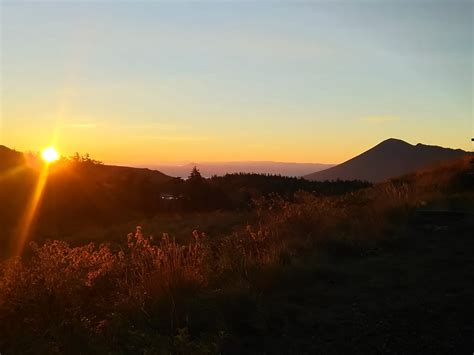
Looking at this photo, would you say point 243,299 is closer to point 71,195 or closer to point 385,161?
point 71,195

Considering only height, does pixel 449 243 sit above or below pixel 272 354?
above

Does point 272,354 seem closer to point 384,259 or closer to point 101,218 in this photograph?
point 384,259

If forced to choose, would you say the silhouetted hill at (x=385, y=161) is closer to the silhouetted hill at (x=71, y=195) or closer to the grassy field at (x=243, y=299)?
the silhouetted hill at (x=71, y=195)

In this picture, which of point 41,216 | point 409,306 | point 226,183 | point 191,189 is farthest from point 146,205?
point 409,306

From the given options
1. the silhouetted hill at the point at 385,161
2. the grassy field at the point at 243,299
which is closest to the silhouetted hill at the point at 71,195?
the grassy field at the point at 243,299

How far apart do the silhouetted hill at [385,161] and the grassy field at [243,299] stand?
71579mm

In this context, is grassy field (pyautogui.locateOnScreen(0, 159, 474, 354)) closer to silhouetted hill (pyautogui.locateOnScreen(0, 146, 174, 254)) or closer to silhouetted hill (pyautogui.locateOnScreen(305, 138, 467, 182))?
silhouetted hill (pyautogui.locateOnScreen(0, 146, 174, 254))

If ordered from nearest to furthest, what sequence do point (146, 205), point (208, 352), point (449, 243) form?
point (208, 352) → point (449, 243) → point (146, 205)

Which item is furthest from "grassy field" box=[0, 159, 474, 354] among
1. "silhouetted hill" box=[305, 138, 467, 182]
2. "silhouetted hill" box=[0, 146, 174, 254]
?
"silhouetted hill" box=[305, 138, 467, 182]

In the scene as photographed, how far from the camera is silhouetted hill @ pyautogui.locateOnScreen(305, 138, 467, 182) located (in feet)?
268

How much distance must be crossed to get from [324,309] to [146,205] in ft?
104

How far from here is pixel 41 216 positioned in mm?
29812

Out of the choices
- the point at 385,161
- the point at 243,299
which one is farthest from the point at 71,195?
the point at 385,161

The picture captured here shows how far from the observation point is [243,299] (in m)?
5.28
